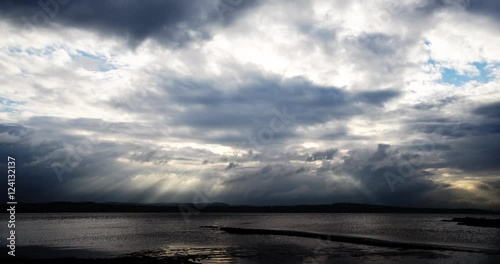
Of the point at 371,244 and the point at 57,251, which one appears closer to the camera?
the point at 57,251

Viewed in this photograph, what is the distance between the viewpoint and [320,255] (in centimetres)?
5453

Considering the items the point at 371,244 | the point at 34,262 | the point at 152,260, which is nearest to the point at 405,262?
the point at 371,244

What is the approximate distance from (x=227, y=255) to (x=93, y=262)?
56.6 feet

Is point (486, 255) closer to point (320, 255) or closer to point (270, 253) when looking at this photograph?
point (320, 255)

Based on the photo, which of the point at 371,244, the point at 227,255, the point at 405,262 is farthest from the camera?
the point at 371,244

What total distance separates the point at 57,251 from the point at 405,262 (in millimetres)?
49299

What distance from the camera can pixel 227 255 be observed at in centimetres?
5334

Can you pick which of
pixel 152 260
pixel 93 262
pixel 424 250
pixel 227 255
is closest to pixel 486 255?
pixel 424 250

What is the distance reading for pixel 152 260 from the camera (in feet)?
155

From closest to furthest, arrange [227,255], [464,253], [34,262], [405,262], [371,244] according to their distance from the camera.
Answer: [34,262] → [405,262] → [227,255] → [464,253] → [371,244]

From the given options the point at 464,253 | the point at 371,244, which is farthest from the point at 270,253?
the point at 464,253

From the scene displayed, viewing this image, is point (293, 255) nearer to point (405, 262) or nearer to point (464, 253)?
point (405, 262)

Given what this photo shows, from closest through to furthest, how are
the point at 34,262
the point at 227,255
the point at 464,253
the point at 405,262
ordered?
the point at 34,262 → the point at 405,262 → the point at 227,255 → the point at 464,253

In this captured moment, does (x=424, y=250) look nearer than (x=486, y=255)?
No
